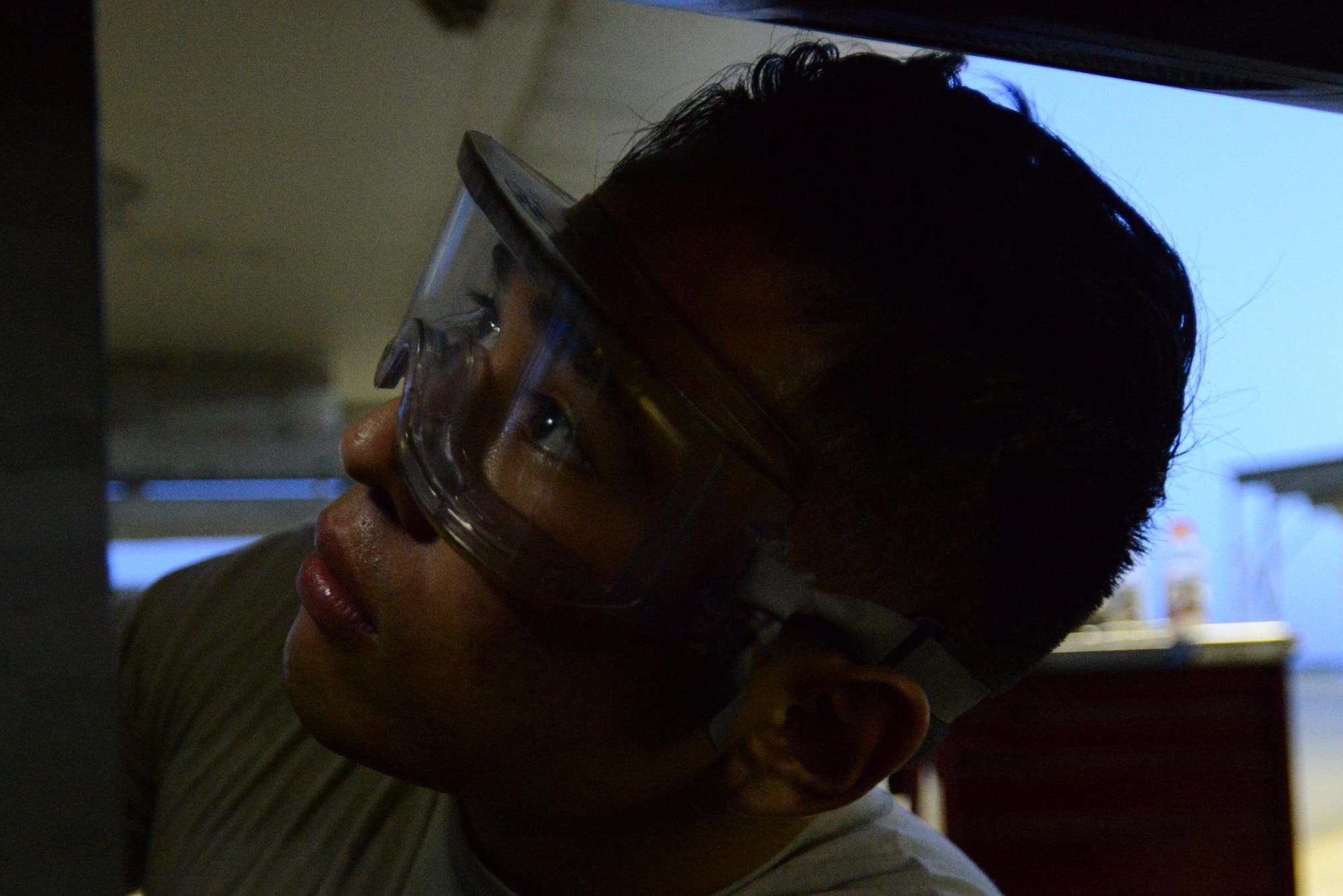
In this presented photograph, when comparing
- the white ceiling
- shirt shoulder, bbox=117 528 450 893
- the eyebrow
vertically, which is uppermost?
the white ceiling

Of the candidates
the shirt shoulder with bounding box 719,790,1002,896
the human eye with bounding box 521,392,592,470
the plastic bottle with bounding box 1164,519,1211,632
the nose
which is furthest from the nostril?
the plastic bottle with bounding box 1164,519,1211,632

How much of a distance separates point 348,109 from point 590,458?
2.11ft

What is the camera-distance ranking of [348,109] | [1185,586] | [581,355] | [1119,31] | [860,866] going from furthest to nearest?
1. [1185,586]
2. [348,109]
3. [860,866]
4. [581,355]
5. [1119,31]

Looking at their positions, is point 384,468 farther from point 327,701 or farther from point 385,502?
point 327,701

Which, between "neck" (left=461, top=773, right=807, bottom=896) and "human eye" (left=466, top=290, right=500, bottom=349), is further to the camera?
"neck" (left=461, top=773, right=807, bottom=896)

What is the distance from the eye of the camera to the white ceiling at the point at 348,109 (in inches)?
33.8

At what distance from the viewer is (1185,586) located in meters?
3.14

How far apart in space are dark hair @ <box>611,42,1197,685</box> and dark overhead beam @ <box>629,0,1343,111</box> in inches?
10.6

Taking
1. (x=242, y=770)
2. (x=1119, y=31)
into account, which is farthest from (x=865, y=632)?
(x=242, y=770)

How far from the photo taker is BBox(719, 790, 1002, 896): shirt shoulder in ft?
2.76

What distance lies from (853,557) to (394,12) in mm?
592

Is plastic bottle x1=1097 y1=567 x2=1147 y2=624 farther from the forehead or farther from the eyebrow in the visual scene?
the eyebrow

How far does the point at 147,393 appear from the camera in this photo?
9.59 feet

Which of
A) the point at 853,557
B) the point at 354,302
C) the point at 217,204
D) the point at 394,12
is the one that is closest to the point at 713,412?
the point at 853,557
